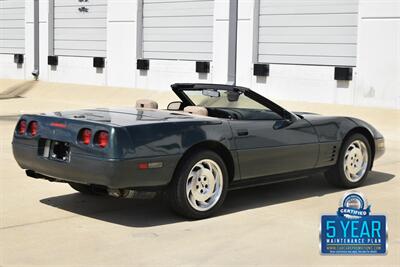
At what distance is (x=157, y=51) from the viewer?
67.5ft

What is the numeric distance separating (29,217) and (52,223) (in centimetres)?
33

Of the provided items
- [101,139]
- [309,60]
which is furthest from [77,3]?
[101,139]

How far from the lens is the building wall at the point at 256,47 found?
49.9 ft

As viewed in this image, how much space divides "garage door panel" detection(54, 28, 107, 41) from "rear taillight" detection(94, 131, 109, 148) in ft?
54.4

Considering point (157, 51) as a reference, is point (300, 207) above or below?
below

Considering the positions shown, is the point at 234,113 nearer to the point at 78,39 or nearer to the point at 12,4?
the point at 78,39

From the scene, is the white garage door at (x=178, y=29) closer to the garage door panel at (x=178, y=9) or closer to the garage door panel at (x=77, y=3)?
the garage door panel at (x=178, y=9)

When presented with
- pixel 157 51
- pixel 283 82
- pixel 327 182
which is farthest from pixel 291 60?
pixel 327 182

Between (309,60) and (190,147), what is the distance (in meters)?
10.9

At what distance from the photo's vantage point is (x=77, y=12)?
23438 millimetres

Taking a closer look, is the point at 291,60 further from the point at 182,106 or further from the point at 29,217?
the point at 29,217

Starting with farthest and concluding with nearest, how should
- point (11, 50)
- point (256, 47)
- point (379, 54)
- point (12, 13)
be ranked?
point (12, 13) → point (11, 50) → point (256, 47) → point (379, 54)

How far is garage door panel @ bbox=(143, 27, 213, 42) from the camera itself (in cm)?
1919

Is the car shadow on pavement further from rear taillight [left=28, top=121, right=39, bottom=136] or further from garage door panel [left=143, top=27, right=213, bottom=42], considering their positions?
garage door panel [left=143, top=27, right=213, bottom=42]
